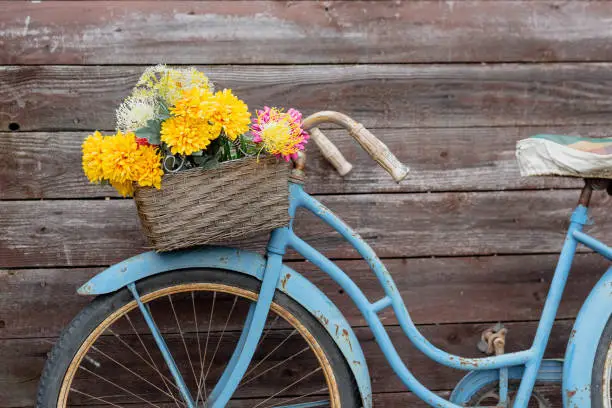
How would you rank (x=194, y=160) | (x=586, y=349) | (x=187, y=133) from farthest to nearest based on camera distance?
(x=586, y=349)
(x=194, y=160)
(x=187, y=133)

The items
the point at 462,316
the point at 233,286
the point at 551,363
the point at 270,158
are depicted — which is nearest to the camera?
the point at 270,158

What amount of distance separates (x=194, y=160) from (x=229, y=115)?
0.50ft

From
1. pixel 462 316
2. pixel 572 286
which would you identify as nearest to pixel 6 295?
pixel 462 316

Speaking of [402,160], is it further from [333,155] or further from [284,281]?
[284,281]

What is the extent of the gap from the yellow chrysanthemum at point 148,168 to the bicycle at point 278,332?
0.87ft

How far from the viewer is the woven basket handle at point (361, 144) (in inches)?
58.2

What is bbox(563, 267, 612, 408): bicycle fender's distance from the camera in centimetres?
174

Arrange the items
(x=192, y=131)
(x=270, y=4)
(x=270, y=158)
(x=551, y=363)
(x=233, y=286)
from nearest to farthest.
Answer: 1. (x=192, y=131)
2. (x=270, y=158)
3. (x=233, y=286)
4. (x=551, y=363)
5. (x=270, y=4)

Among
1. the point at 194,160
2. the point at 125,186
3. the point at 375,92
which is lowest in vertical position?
the point at 125,186

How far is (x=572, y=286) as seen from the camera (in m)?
2.21

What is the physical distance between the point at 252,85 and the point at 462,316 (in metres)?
1.07

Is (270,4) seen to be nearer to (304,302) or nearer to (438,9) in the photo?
(438,9)

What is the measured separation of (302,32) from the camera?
201 centimetres

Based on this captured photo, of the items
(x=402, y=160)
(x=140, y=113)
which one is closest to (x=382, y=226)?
(x=402, y=160)
